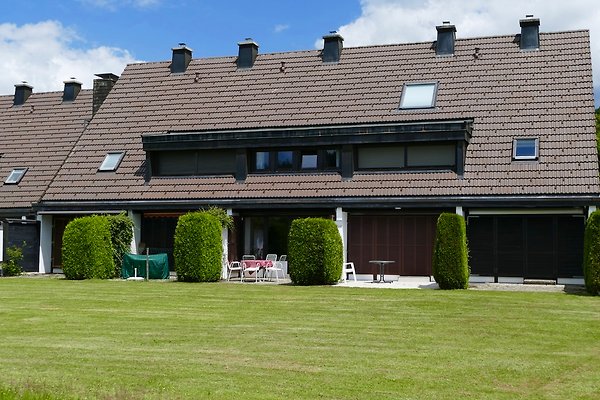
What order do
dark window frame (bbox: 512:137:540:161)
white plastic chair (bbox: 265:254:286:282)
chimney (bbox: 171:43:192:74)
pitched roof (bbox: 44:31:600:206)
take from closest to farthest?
dark window frame (bbox: 512:137:540:161)
pitched roof (bbox: 44:31:600:206)
white plastic chair (bbox: 265:254:286:282)
chimney (bbox: 171:43:192:74)

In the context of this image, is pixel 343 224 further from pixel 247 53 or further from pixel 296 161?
pixel 247 53

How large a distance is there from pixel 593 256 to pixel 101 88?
23.5 meters

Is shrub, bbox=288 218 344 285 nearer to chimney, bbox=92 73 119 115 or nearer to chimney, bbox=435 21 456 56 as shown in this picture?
chimney, bbox=435 21 456 56

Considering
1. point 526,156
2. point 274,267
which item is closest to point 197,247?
point 274,267

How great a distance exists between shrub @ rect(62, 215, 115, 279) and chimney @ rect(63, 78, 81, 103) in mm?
12462

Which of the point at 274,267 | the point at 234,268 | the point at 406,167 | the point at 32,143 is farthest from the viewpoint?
the point at 32,143

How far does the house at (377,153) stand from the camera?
2356 centimetres

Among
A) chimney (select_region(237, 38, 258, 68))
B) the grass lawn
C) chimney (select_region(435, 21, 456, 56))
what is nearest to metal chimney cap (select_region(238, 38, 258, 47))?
chimney (select_region(237, 38, 258, 68))

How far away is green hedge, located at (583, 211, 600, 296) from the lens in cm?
1922

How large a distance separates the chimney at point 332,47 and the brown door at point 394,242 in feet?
26.0

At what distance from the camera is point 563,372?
9641mm

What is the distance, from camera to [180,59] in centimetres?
3328

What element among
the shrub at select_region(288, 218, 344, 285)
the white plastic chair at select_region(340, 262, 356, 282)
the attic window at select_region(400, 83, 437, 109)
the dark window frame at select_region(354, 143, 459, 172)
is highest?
the attic window at select_region(400, 83, 437, 109)

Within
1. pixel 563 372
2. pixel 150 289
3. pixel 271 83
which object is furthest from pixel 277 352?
pixel 271 83
